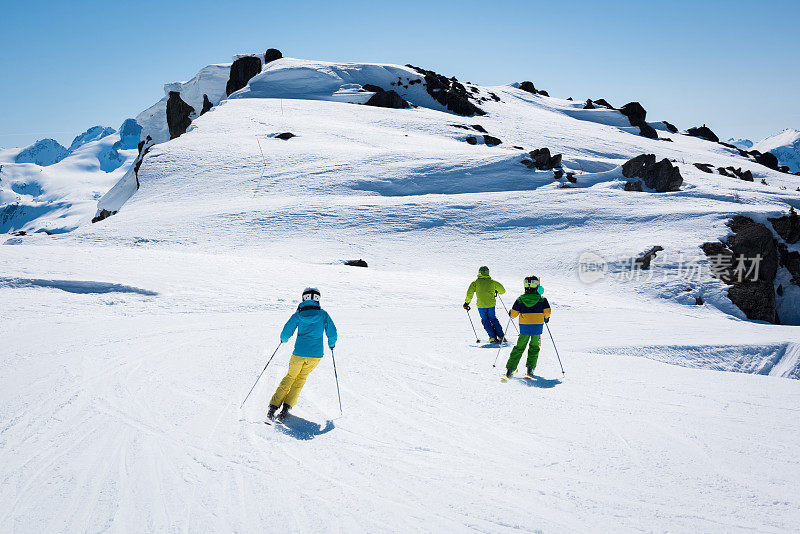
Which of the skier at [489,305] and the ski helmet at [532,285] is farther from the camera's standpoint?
the skier at [489,305]

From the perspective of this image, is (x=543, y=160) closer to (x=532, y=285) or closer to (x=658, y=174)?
(x=658, y=174)

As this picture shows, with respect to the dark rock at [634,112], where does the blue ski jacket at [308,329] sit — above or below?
below

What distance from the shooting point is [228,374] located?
25.4 feet

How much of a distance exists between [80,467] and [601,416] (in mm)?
6301

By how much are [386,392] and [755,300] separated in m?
21.9

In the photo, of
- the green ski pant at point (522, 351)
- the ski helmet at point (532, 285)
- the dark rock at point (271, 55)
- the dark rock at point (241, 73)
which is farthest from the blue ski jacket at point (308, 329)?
the dark rock at point (271, 55)

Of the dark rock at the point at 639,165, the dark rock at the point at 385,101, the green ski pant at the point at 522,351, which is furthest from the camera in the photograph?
the dark rock at the point at 385,101

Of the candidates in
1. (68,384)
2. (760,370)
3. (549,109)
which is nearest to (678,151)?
(549,109)

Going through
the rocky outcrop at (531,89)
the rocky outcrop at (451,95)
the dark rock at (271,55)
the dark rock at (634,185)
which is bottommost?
the dark rock at (634,185)

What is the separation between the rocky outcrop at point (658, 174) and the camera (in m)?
35.7

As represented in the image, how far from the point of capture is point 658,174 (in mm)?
35875

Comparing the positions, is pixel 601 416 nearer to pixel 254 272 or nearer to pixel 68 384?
pixel 68 384

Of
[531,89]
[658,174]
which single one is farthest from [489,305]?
[531,89]

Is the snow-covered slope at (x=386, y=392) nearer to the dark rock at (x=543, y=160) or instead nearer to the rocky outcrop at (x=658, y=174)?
the rocky outcrop at (x=658, y=174)
